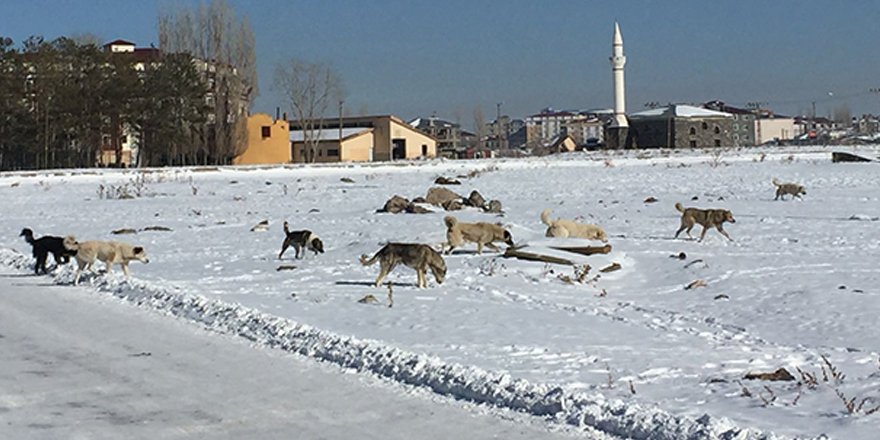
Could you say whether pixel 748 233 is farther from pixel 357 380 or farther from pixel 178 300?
pixel 357 380

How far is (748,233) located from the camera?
2419cm

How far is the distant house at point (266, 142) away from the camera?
95.8 m

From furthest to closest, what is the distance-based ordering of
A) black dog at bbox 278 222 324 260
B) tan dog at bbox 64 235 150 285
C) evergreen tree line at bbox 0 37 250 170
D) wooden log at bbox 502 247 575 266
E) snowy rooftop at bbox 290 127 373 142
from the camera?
1. snowy rooftop at bbox 290 127 373 142
2. evergreen tree line at bbox 0 37 250 170
3. black dog at bbox 278 222 324 260
4. wooden log at bbox 502 247 575 266
5. tan dog at bbox 64 235 150 285

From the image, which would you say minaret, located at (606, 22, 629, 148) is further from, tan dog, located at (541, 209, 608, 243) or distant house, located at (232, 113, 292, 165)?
tan dog, located at (541, 209, 608, 243)

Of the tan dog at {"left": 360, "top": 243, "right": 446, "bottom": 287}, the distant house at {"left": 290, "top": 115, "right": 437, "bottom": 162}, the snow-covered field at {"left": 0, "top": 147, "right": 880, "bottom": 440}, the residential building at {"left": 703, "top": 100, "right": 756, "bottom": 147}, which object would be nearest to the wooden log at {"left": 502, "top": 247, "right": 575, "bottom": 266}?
the snow-covered field at {"left": 0, "top": 147, "right": 880, "bottom": 440}

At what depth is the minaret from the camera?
5012 inches

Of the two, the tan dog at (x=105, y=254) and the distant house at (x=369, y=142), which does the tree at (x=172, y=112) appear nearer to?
the distant house at (x=369, y=142)

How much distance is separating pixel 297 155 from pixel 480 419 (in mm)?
110277

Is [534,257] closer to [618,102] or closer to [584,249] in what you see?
[584,249]

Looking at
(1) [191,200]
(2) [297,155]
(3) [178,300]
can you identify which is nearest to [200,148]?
(2) [297,155]

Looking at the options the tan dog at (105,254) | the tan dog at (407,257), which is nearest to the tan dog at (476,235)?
the tan dog at (407,257)

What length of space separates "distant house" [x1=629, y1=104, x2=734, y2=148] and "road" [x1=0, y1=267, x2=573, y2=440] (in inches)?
4788

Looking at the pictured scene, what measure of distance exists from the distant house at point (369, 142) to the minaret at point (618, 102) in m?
19.9

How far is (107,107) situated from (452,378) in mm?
76365
